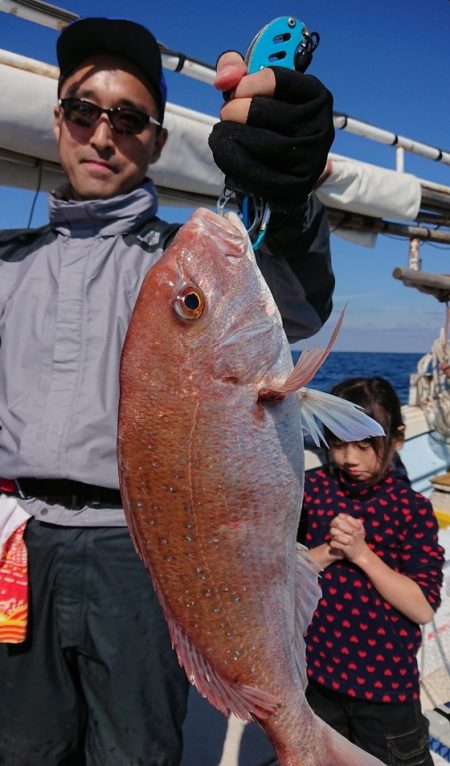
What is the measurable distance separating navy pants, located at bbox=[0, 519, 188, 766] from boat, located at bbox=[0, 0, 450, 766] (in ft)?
4.55

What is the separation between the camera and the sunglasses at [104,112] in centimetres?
207

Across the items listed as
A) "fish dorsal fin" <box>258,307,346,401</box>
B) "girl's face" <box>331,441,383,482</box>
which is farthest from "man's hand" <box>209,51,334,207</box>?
"girl's face" <box>331,441,383,482</box>

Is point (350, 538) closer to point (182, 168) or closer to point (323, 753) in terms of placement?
point (323, 753)

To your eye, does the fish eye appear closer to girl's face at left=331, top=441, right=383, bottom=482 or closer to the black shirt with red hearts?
girl's face at left=331, top=441, right=383, bottom=482

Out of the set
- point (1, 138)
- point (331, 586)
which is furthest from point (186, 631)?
point (1, 138)

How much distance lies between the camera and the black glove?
1.53 meters

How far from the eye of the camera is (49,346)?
78.5 inches

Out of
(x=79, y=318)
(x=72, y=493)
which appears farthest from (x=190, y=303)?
(x=72, y=493)

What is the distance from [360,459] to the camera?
2.65 m

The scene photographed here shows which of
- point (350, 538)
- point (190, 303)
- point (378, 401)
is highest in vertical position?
point (190, 303)

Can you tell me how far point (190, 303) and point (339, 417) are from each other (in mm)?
508

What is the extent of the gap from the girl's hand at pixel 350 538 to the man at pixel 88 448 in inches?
33.9

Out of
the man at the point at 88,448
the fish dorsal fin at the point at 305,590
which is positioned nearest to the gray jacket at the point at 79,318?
the man at the point at 88,448

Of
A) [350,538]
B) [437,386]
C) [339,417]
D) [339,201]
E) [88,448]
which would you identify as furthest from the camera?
[437,386]
